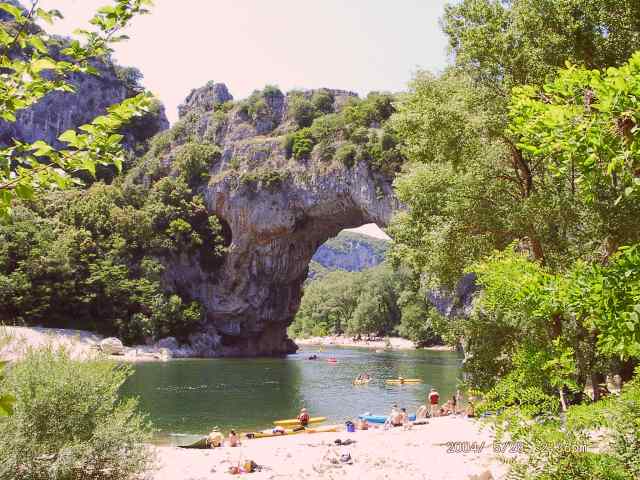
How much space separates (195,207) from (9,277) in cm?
1820

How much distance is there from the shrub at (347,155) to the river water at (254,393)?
18719mm

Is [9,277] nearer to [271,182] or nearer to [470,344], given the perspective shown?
[271,182]

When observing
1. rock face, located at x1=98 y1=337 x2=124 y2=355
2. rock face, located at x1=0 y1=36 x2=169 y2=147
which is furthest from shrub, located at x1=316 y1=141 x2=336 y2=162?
rock face, located at x1=0 y1=36 x2=169 y2=147

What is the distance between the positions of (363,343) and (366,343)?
1.11m

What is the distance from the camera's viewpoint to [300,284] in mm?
59656

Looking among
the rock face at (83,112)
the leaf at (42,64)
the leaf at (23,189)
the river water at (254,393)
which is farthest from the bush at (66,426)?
the rock face at (83,112)

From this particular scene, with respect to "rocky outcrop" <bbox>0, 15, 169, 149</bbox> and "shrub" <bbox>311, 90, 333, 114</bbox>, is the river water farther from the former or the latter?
"rocky outcrop" <bbox>0, 15, 169, 149</bbox>

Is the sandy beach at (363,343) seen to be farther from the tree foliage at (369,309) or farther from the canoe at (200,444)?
the canoe at (200,444)

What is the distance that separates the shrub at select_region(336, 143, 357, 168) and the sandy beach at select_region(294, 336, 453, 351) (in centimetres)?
3022

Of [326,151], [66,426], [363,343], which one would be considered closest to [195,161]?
[326,151]

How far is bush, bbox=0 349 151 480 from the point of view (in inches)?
287

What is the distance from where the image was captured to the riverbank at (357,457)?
33.1ft

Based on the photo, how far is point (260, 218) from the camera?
5003cm

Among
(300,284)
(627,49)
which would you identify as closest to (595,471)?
(627,49)
